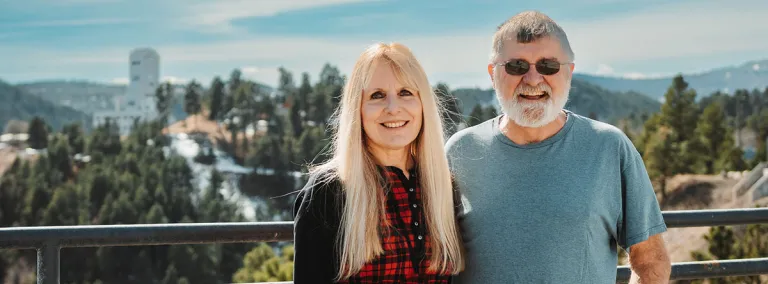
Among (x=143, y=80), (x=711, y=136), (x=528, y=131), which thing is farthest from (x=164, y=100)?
(x=528, y=131)

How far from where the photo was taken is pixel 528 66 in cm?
255

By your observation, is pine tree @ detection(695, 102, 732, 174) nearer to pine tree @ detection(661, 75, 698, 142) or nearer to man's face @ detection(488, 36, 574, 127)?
pine tree @ detection(661, 75, 698, 142)

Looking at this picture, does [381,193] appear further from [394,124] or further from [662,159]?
[662,159]

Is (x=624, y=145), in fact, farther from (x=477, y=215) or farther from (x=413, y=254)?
(x=413, y=254)

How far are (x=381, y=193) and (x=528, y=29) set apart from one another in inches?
28.4

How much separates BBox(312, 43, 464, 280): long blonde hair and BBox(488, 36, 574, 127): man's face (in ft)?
Result: 0.99

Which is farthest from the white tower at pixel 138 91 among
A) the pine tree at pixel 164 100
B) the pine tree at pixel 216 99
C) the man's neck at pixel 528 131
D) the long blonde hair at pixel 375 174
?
the long blonde hair at pixel 375 174

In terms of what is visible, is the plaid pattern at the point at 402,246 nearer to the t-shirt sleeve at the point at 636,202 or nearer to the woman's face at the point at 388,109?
the woman's face at the point at 388,109

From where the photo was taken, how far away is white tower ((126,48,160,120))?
170375mm

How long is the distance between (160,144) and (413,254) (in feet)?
339

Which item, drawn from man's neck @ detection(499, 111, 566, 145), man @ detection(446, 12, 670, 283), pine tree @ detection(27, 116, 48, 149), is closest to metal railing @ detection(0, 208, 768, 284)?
man @ detection(446, 12, 670, 283)

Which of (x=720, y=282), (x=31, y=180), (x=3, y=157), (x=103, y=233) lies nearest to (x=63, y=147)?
(x=31, y=180)

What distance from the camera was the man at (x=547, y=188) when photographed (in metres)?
2.47

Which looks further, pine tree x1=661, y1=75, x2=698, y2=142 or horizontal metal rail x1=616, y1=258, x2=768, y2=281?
pine tree x1=661, y1=75, x2=698, y2=142
